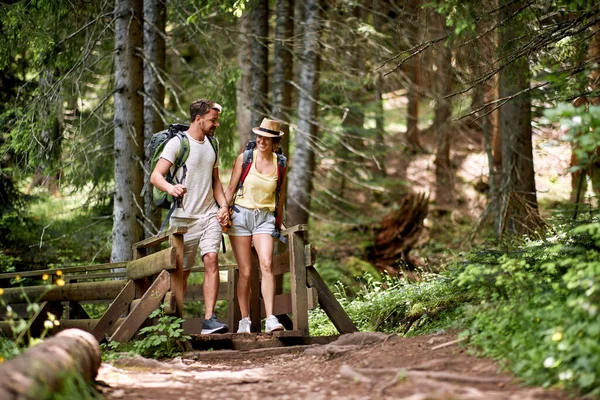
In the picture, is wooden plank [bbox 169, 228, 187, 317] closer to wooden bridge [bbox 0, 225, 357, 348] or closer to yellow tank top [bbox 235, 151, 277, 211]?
wooden bridge [bbox 0, 225, 357, 348]

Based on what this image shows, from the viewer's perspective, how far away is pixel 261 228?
8672mm

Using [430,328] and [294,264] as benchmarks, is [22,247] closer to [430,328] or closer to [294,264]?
[294,264]

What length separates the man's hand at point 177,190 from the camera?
7910mm

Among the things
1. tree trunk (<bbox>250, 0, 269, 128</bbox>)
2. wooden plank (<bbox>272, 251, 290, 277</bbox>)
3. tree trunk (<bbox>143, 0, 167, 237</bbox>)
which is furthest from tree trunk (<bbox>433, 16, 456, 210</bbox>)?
wooden plank (<bbox>272, 251, 290, 277</bbox>)

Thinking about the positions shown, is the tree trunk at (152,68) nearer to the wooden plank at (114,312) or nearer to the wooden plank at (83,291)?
the wooden plank at (83,291)

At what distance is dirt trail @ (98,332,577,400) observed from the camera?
194 inches

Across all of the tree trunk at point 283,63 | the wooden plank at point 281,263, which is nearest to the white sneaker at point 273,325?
the wooden plank at point 281,263

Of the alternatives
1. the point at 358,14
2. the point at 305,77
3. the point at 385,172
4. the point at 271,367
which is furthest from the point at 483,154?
the point at 271,367

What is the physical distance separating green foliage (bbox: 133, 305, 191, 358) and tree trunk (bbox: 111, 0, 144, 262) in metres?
3.69

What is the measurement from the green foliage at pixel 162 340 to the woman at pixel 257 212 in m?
1.03

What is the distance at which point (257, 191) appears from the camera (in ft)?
28.4

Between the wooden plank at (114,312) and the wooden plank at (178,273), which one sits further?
the wooden plank at (114,312)

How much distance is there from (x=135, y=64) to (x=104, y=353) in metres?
5.54

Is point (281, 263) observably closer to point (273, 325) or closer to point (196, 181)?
point (273, 325)
